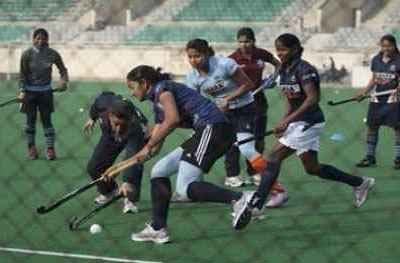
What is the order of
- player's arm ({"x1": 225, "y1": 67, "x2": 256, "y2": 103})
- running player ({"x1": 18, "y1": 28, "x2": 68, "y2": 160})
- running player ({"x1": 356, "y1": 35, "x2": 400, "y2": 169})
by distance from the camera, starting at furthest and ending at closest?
running player ({"x1": 18, "y1": 28, "x2": 68, "y2": 160}) → running player ({"x1": 356, "y1": 35, "x2": 400, "y2": 169}) → player's arm ({"x1": 225, "y1": 67, "x2": 256, "y2": 103})

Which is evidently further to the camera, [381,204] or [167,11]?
[167,11]

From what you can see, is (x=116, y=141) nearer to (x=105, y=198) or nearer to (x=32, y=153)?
(x=105, y=198)

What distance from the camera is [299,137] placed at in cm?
665

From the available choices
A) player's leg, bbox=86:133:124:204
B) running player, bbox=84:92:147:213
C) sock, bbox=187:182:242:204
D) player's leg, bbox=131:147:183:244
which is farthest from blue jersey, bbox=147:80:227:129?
player's leg, bbox=86:133:124:204

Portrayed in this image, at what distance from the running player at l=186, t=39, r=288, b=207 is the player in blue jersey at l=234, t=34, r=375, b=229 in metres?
0.54

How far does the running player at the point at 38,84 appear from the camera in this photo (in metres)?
9.82

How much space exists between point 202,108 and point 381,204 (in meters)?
2.30

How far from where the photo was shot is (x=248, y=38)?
7.97 meters

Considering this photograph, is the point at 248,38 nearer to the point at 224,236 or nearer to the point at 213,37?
the point at 224,236

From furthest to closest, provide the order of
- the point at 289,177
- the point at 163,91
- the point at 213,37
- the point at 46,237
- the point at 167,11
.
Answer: the point at 213,37 → the point at 167,11 → the point at 289,177 → the point at 46,237 → the point at 163,91

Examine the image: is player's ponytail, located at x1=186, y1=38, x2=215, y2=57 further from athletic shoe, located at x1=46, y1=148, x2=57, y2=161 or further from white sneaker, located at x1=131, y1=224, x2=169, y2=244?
athletic shoe, located at x1=46, y1=148, x2=57, y2=161

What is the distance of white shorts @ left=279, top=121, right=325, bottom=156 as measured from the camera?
664 cm

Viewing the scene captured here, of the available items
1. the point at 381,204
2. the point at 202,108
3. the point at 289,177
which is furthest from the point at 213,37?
the point at 202,108

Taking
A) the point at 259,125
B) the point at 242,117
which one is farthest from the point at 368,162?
the point at 242,117
